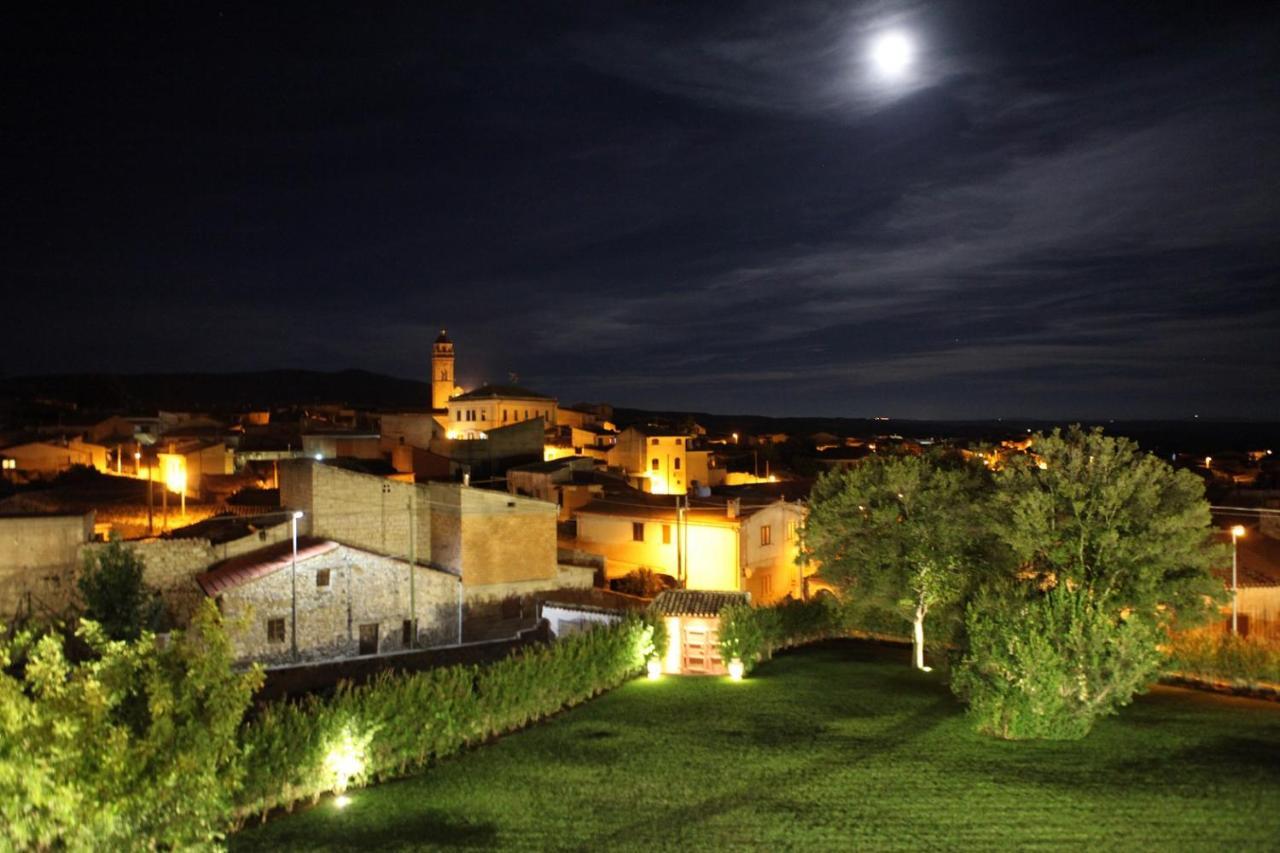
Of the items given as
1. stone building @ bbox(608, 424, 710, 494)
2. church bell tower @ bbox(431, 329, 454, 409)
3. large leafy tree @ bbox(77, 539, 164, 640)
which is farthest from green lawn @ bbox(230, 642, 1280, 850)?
church bell tower @ bbox(431, 329, 454, 409)

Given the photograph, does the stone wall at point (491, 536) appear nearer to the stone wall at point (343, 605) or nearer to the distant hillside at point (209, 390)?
the stone wall at point (343, 605)

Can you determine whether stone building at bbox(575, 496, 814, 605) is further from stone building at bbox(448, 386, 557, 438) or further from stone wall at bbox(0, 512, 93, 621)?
stone building at bbox(448, 386, 557, 438)

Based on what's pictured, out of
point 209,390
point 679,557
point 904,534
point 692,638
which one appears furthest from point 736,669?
point 209,390

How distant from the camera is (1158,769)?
15.7 meters

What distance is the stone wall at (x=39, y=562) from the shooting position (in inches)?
998

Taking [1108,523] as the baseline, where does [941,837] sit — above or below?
below

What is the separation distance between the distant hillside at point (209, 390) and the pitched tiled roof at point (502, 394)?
42.8 metres

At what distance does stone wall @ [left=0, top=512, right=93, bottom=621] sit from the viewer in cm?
2536

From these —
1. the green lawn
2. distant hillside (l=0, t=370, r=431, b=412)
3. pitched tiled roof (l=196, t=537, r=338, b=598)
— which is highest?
distant hillside (l=0, t=370, r=431, b=412)

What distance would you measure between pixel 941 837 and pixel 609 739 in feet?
23.9

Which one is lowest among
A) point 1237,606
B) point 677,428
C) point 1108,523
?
point 1237,606

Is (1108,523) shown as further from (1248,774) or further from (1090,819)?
(1090,819)

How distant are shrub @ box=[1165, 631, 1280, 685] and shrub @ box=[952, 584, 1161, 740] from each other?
15.8 feet

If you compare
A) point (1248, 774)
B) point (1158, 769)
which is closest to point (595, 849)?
point (1158, 769)
